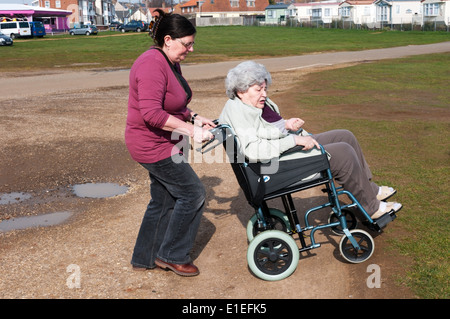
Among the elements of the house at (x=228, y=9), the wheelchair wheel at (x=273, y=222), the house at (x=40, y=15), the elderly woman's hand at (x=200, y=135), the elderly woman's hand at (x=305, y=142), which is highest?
the house at (x=228, y=9)

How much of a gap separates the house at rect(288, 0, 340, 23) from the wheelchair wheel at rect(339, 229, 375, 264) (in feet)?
266

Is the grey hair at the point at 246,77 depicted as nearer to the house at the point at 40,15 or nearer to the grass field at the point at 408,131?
the grass field at the point at 408,131

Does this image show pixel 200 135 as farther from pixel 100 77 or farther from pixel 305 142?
pixel 100 77

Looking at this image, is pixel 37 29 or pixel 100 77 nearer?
pixel 100 77

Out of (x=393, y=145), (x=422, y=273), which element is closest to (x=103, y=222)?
(x=422, y=273)

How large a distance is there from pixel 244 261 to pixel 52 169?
410 cm

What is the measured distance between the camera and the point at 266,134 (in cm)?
455

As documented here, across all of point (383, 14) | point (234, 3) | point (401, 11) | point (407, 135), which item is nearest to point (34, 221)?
point (407, 135)

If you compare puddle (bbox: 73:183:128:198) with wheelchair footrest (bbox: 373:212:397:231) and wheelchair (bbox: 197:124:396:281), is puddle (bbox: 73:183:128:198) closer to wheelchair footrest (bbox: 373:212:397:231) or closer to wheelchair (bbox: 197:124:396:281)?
wheelchair (bbox: 197:124:396:281)

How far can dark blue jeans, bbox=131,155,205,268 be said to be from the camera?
4.41 metres

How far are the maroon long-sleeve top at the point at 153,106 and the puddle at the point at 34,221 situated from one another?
7.04ft

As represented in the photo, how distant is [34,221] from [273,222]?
265 centimetres

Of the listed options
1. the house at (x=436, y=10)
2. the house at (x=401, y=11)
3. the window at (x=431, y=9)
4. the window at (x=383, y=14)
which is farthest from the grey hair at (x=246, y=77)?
the window at (x=383, y=14)

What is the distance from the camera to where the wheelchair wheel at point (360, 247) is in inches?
184
